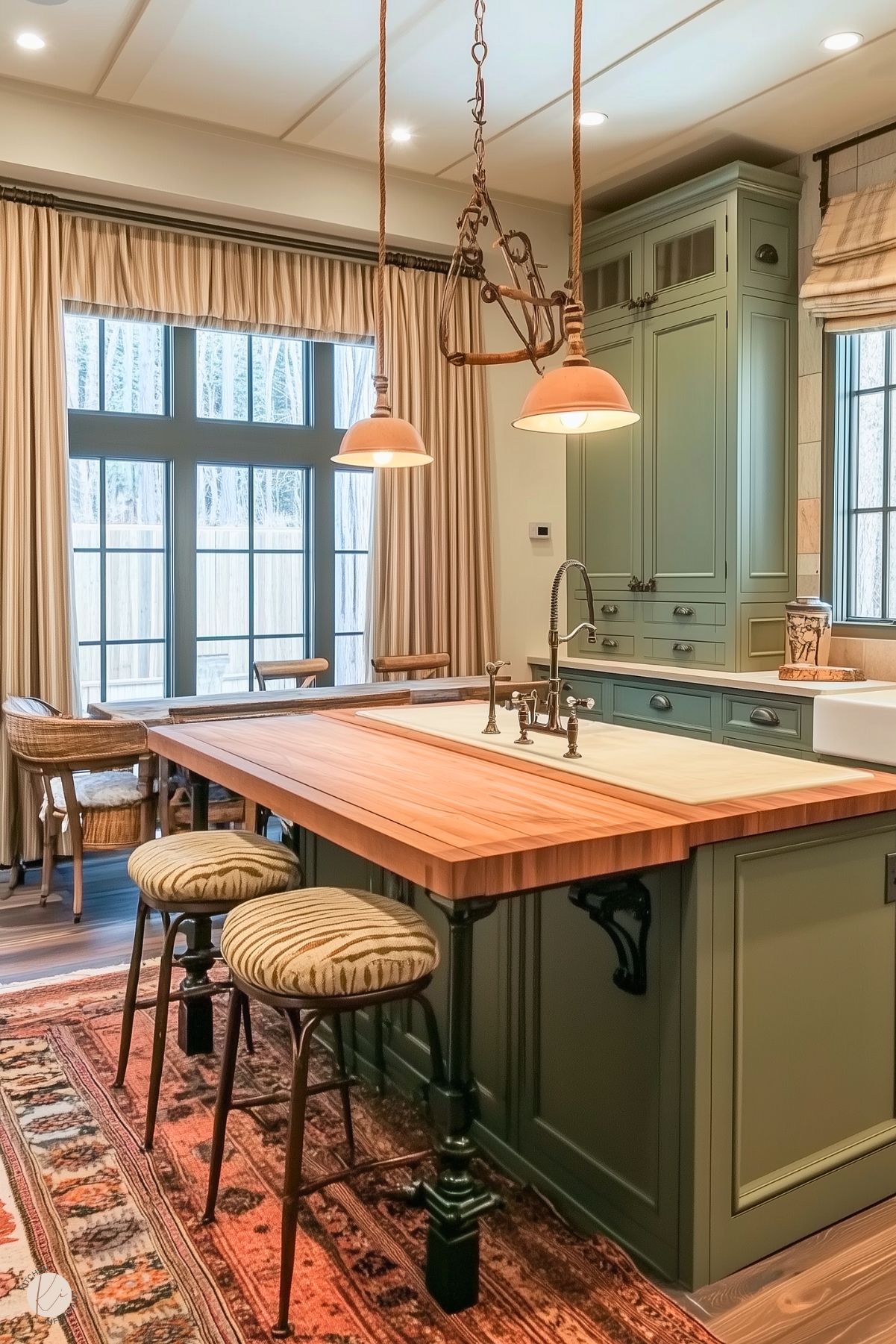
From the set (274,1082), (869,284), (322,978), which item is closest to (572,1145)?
(322,978)

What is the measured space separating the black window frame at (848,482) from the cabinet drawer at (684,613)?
1.51 ft

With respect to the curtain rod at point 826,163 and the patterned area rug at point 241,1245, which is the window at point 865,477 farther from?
the patterned area rug at point 241,1245

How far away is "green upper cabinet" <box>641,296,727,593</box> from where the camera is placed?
439 centimetres

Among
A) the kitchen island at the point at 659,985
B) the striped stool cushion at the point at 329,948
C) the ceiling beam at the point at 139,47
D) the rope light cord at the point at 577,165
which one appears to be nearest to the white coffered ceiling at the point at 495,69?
the ceiling beam at the point at 139,47

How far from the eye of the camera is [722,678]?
4.15 metres

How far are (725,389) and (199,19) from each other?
7.75ft

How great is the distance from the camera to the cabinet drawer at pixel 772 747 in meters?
3.78

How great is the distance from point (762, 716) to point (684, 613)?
77 centimetres

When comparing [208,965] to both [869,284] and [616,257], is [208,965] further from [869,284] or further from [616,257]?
[616,257]

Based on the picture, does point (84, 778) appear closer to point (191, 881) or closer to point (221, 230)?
point (191, 881)

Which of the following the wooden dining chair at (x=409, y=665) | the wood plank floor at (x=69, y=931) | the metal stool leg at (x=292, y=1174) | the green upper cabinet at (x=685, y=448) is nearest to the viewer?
the metal stool leg at (x=292, y=1174)

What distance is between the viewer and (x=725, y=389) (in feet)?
14.2

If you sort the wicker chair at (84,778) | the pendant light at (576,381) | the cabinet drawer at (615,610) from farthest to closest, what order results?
the cabinet drawer at (615,610)
the wicker chair at (84,778)
the pendant light at (576,381)
